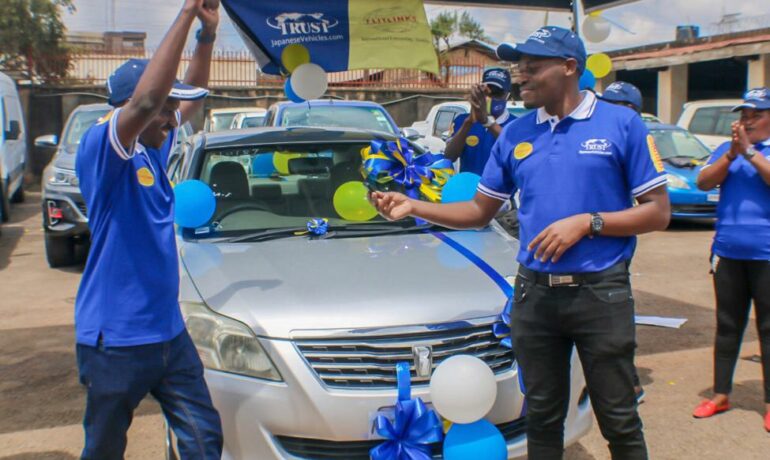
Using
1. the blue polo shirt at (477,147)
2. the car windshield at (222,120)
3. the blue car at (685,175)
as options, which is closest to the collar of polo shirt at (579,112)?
the blue polo shirt at (477,147)

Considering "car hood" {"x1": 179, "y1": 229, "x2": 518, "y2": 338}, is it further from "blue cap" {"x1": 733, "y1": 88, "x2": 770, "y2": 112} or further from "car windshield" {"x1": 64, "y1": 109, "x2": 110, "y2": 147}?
"car windshield" {"x1": 64, "y1": 109, "x2": 110, "y2": 147}

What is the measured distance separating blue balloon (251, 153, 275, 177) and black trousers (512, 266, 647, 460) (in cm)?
224

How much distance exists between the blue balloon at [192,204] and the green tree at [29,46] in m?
18.2

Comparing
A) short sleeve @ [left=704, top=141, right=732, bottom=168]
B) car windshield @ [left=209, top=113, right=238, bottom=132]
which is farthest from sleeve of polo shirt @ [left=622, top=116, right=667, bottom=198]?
car windshield @ [left=209, top=113, right=238, bottom=132]

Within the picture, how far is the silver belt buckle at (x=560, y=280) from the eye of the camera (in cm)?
304

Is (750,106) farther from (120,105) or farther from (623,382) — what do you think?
(120,105)

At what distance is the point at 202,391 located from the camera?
3080 mm

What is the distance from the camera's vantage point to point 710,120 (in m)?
15.0

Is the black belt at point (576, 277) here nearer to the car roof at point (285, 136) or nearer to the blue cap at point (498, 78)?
the car roof at point (285, 136)

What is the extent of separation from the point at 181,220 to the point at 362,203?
3.22ft

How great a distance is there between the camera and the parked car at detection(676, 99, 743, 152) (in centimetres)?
1454

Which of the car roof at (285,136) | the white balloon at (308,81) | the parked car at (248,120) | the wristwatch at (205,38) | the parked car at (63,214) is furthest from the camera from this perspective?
the parked car at (248,120)

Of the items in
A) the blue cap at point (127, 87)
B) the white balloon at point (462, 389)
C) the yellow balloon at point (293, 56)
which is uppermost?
the yellow balloon at point (293, 56)

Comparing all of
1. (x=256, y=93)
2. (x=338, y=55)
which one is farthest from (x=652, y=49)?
(x=338, y=55)
